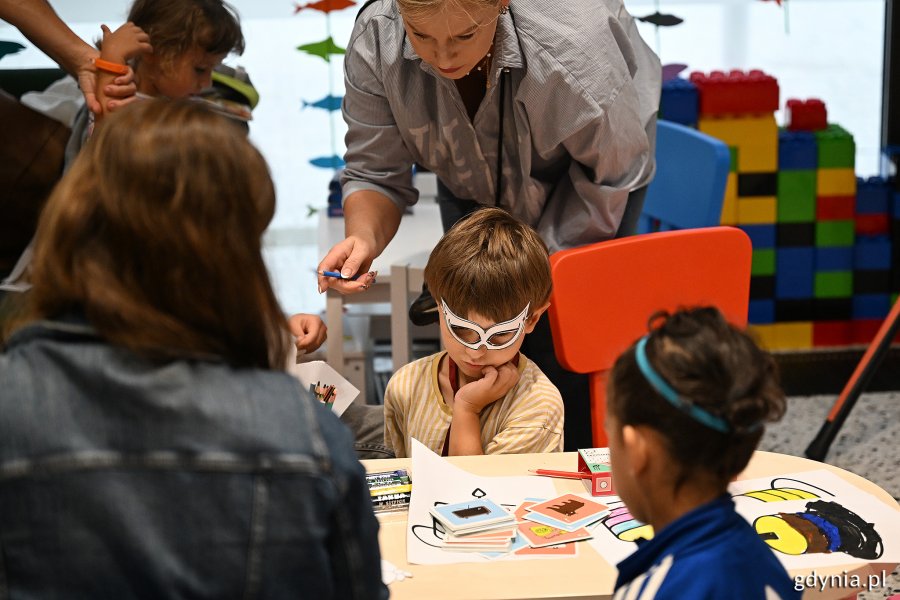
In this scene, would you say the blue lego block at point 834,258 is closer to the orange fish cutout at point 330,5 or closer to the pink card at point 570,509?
the orange fish cutout at point 330,5

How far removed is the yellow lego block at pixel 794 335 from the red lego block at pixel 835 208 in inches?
16.5

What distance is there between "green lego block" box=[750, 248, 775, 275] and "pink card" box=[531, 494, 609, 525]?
2.49 meters

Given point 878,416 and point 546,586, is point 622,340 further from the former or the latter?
point 878,416

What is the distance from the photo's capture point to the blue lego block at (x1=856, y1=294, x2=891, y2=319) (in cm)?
394

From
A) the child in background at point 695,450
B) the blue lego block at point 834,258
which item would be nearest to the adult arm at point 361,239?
the child in background at point 695,450

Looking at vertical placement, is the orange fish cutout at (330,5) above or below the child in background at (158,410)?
above

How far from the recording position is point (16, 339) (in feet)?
3.00

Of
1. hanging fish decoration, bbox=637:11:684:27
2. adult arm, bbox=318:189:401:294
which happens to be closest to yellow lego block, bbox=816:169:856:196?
hanging fish decoration, bbox=637:11:684:27

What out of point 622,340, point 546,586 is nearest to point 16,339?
point 546,586

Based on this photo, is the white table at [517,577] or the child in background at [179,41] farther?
the child in background at [179,41]

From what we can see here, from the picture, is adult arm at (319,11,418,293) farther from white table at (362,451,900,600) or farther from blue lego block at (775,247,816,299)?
blue lego block at (775,247,816,299)

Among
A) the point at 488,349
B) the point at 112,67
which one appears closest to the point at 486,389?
the point at 488,349

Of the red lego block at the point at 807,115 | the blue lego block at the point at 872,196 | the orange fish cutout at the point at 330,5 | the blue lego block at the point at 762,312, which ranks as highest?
the orange fish cutout at the point at 330,5

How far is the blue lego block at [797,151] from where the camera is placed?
3.73m
